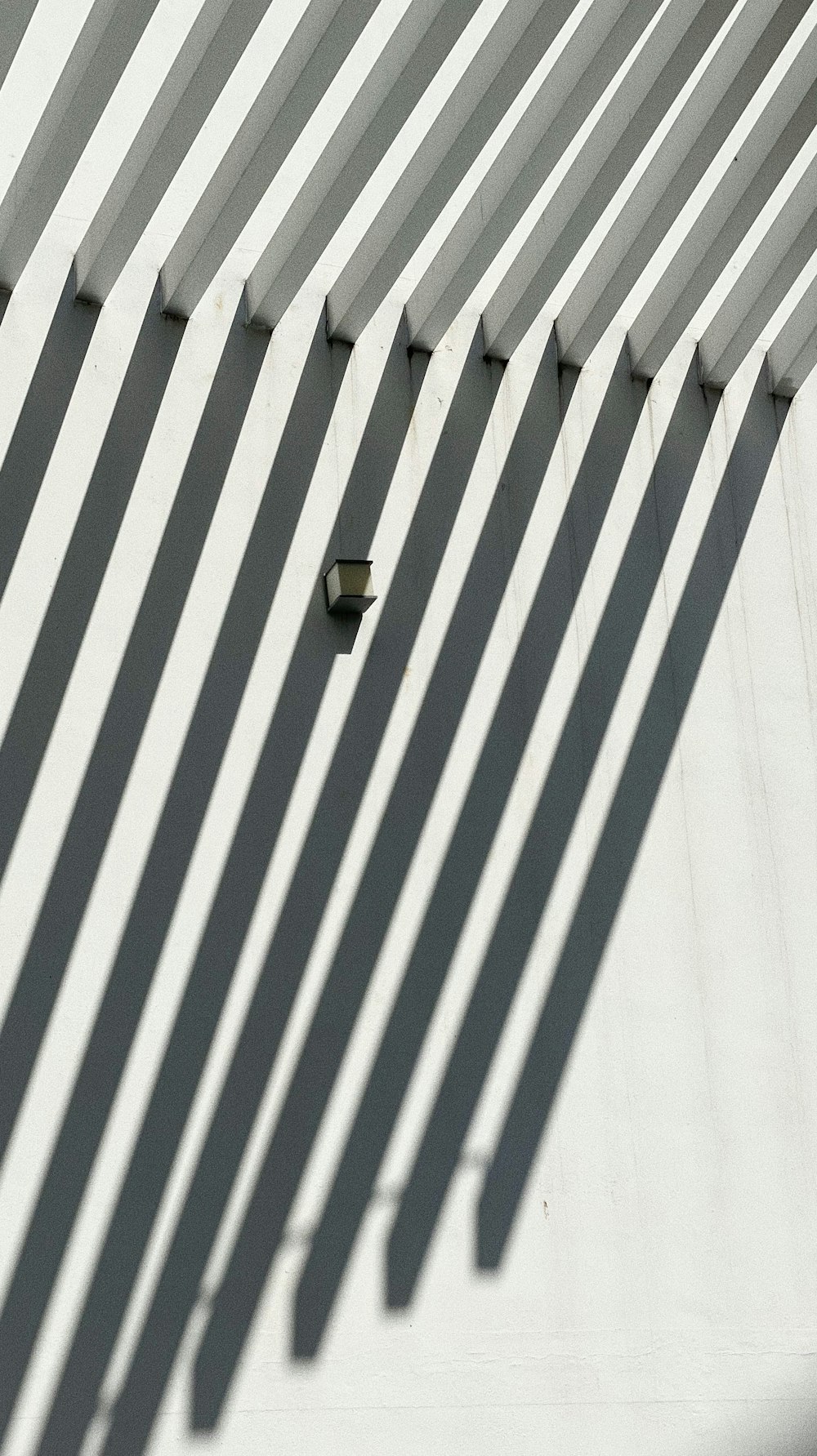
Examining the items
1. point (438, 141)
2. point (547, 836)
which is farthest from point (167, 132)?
point (547, 836)

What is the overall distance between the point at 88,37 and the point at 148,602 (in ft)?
5.46

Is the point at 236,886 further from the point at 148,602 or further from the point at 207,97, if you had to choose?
the point at 207,97

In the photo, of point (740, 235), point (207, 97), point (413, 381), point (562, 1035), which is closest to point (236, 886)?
point (562, 1035)

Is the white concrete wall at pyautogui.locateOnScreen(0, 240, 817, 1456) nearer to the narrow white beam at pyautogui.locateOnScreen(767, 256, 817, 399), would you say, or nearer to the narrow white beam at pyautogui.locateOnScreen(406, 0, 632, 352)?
the narrow white beam at pyautogui.locateOnScreen(406, 0, 632, 352)

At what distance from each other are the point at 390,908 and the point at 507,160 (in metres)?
2.28

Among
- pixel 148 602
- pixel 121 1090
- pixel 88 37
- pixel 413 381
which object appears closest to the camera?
pixel 88 37

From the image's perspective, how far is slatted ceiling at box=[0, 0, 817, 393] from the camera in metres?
4.80

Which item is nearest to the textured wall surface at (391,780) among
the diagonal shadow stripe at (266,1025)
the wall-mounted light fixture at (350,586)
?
the diagonal shadow stripe at (266,1025)

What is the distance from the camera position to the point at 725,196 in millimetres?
5551

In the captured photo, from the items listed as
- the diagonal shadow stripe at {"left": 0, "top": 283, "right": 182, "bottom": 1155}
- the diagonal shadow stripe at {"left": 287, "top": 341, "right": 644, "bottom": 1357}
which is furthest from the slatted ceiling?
the diagonal shadow stripe at {"left": 287, "top": 341, "right": 644, "bottom": 1357}

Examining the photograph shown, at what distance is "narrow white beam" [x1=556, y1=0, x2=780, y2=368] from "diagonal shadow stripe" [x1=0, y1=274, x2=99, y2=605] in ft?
5.38

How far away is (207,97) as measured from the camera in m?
4.81

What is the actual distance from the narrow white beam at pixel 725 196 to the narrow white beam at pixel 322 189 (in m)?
1.08

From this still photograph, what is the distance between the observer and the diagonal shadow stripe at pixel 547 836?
5.34 metres
